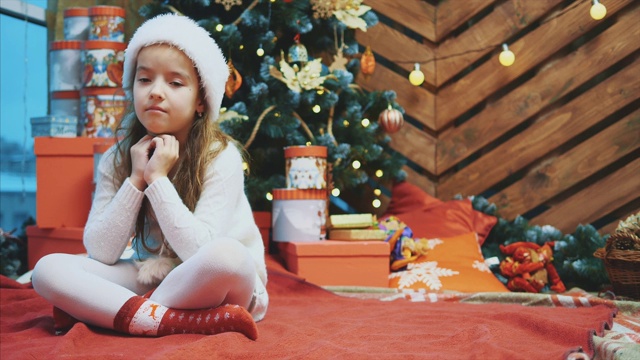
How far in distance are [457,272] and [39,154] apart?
5.18ft

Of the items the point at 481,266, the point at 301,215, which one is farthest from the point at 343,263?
the point at 481,266

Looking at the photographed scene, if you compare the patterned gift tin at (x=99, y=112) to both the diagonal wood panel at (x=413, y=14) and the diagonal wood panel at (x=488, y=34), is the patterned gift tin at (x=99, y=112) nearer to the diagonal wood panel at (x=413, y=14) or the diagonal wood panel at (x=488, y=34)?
the diagonal wood panel at (x=413, y=14)

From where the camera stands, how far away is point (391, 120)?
306 cm

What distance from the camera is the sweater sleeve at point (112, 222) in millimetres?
1735

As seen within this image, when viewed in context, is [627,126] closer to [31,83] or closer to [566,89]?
[566,89]

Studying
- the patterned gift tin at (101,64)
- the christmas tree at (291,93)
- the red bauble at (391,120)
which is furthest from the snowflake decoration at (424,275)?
the patterned gift tin at (101,64)

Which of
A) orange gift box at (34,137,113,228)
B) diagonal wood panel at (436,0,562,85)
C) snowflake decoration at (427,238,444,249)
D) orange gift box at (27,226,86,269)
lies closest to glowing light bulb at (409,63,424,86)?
diagonal wood panel at (436,0,562,85)

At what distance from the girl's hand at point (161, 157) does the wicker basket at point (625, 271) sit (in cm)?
141

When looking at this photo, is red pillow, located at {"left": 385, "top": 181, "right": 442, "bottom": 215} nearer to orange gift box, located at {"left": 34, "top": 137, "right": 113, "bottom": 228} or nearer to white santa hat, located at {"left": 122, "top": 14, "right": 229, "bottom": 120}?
orange gift box, located at {"left": 34, "top": 137, "right": 113, "bottom": 228}

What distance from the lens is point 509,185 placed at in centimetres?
327

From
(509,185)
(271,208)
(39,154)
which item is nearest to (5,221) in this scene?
(39,154)

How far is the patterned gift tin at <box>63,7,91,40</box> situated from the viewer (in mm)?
3047

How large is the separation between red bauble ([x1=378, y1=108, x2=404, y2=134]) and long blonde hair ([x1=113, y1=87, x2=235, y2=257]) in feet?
4.10

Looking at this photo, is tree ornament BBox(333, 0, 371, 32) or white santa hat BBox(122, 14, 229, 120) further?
tree ornament BBox(333, 0, 371, 32)
